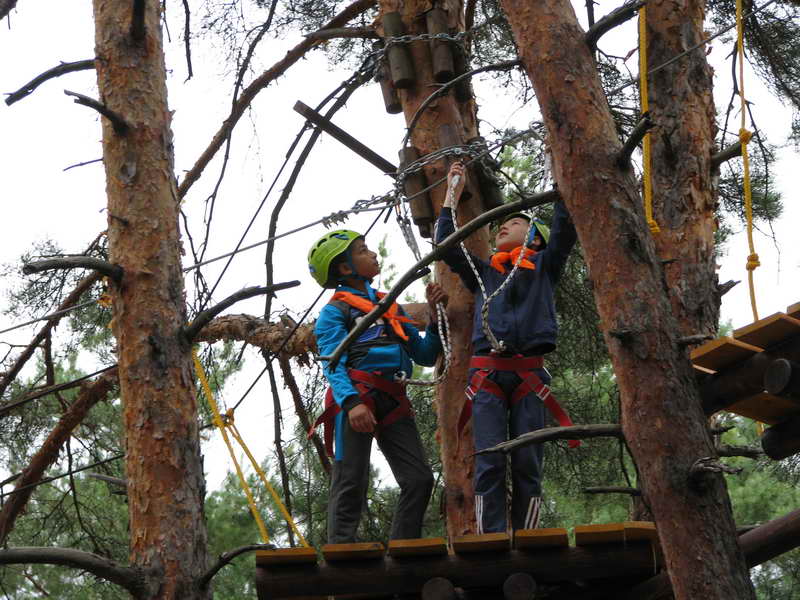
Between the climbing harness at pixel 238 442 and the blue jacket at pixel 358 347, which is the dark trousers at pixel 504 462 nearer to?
the blue jacket at pixel 358 347

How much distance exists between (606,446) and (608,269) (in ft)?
15.8

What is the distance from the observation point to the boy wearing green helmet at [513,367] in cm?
448

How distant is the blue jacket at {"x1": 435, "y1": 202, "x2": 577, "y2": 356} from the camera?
4.69 m

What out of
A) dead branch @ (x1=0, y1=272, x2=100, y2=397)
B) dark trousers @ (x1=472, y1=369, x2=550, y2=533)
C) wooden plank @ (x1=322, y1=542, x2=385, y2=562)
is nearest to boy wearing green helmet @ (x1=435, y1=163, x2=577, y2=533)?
dark trousers @ (x1=472, y1=369, x2=550, y2=533)

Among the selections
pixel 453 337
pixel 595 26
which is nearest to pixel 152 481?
pixel 453 337

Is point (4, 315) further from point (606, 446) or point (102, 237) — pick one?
point (606, 446)

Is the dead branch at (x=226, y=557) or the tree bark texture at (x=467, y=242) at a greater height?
the tree bark texture at (x=467, y=242)

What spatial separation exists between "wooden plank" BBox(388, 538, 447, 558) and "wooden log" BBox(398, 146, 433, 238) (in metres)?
2.06

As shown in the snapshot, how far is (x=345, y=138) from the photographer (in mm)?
6203

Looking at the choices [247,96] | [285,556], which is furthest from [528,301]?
[247,96]

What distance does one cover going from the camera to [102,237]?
7.34 m

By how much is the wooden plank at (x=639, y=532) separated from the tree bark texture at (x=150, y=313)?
159 centimetres

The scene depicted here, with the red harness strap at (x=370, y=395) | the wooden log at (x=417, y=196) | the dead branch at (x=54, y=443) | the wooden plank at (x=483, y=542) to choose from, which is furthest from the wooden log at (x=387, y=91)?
the wooden plank at (x=483, y=542)

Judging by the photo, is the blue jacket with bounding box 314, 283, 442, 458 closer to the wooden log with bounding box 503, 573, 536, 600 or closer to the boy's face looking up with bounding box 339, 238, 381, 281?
the boy's face looking up with bounding box 339, 238, 381, 281
